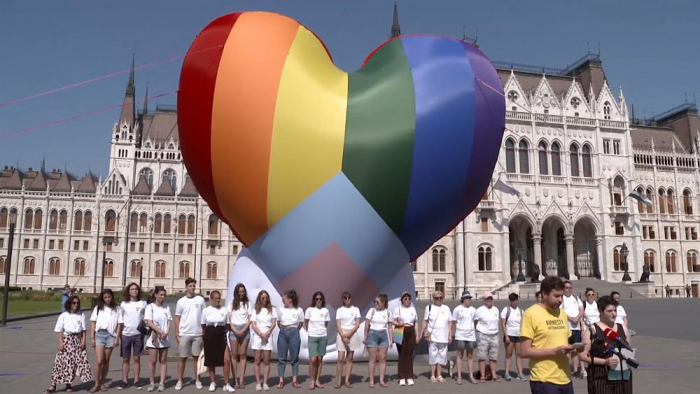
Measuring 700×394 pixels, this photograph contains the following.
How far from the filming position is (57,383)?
903 cm

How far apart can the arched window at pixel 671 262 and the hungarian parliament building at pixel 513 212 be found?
0.44 ft

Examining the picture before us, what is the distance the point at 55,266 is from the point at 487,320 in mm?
56344

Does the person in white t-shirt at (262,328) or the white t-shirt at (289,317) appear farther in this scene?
the white t-shirt at (289,317)

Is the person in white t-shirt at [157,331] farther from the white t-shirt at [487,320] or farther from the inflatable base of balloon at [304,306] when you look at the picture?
the white t-shirt at [487,320]

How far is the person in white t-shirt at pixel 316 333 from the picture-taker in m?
9.03

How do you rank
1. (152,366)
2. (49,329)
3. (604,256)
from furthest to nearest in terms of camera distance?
(604,256)
(49,329)
(152,366)

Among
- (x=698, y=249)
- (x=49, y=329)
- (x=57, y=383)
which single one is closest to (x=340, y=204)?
(x=57, y=383)

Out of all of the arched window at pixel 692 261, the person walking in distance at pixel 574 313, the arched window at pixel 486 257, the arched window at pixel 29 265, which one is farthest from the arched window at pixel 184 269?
the arched window at pixel 692 261

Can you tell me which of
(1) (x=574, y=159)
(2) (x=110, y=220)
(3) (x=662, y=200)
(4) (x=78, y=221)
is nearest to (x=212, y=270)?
(2) (x=110, y=220)

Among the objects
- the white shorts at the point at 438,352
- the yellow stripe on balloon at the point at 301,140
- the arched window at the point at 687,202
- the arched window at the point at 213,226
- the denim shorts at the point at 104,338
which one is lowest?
the white shorts at the point at 438,352

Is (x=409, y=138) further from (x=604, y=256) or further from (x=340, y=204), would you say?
(x=604, y=256)

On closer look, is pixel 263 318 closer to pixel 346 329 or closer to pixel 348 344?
pixel 346 329

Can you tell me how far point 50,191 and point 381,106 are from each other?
57.2 metres

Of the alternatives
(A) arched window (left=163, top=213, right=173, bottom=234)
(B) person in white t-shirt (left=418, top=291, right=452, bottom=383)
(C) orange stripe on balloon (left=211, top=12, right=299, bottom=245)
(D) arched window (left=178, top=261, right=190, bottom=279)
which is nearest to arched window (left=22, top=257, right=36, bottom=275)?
(A) arched window (left=163, top=213, right=173, bottom=234)
